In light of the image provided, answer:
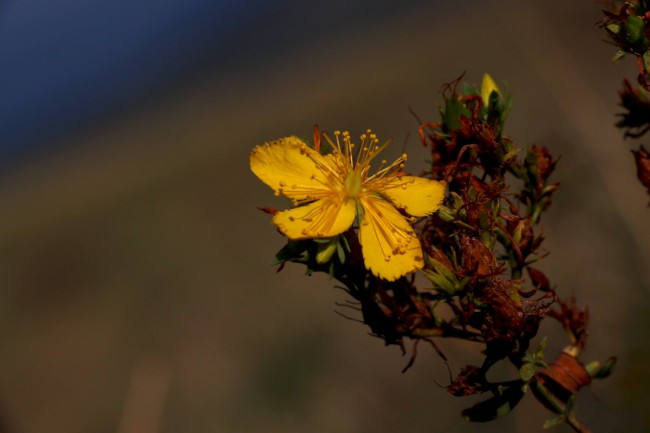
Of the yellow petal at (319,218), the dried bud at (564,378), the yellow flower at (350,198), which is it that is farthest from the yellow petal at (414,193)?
the dried bud at (564,378)

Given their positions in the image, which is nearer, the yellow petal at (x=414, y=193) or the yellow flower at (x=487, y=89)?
the yellow petal at (x=414, y=193)

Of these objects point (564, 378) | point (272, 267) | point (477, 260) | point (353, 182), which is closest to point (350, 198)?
point (353, 182)

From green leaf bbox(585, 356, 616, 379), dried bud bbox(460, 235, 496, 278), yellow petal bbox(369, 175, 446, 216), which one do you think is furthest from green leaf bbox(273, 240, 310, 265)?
green leaf bbox(585, 356, 616, 379)

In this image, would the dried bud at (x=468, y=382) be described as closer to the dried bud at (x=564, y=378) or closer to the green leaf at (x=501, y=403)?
the green leaf at (x=501, y=403)

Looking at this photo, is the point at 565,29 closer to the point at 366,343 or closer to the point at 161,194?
the point at 366,343

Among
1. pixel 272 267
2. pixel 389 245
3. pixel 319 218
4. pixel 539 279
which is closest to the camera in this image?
pixel 389 245

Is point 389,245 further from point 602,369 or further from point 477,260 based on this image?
point 602,369

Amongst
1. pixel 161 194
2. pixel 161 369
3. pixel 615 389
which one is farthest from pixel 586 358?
pixel 161 194

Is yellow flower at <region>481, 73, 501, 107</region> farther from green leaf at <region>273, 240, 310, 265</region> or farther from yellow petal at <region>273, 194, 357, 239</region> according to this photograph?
green leaf at <region>273, 240, 310, 265</region>
